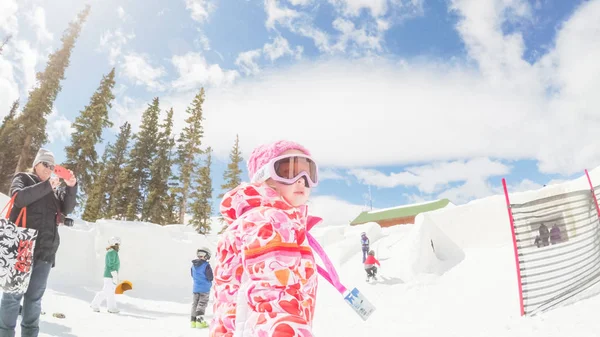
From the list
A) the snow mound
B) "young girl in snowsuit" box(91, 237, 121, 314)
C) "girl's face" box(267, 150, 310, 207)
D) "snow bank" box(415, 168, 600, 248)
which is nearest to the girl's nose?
"girl's face" box(267, 150, 310, 207)

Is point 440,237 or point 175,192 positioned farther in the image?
point 175,192

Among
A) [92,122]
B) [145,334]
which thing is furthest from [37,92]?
[145,334]

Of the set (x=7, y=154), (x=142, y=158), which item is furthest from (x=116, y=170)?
(x=7, y=154)

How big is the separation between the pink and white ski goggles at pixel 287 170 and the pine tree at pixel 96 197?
3233 centimetres

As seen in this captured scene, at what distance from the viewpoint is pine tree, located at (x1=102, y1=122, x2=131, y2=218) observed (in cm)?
3094

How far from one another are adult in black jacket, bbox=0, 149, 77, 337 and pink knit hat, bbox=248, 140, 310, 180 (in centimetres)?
281

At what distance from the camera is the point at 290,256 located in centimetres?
113

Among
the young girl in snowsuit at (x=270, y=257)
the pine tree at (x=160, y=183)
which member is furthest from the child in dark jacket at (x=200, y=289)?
the pine tree at (x=160, y=183)

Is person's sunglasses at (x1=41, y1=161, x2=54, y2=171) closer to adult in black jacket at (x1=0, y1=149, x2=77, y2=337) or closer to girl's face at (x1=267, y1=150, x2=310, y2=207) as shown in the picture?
adult in black jacket at (x1=0, y1=149, x2=77, y2=337)

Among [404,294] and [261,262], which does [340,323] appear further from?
[261,262]

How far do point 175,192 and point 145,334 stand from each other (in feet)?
86.4

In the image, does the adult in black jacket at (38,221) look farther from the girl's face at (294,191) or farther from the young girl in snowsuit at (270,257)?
the girl's face at (294,191)

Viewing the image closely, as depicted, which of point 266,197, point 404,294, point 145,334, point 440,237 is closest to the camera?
point 266,197

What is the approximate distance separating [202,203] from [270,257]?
35256mm
